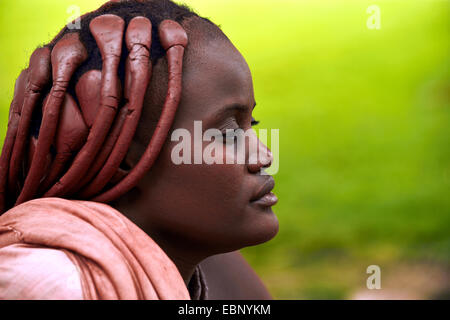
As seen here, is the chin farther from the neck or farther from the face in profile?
the neck

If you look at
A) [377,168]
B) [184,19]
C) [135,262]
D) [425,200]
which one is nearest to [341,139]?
[377,168]

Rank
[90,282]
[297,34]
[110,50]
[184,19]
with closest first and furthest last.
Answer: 1. [90,282]
2. [110,50]
3. [184,19]
4. [297,34]

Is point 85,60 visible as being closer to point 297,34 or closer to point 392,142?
point 297,34

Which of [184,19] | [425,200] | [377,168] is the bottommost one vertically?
[425,200]

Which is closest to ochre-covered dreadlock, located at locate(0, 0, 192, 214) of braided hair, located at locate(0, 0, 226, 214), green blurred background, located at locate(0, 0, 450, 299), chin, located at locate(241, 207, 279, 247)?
braided hair, located at locate(0, 0, 226, 214)

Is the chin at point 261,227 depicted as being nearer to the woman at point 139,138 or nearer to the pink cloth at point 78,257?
the woman at point 139,138

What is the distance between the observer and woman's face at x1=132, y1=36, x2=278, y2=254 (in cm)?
104

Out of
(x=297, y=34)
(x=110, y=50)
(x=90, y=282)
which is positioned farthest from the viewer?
(x=297, y=34)

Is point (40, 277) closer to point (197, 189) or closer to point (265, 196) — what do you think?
point (197, 189)

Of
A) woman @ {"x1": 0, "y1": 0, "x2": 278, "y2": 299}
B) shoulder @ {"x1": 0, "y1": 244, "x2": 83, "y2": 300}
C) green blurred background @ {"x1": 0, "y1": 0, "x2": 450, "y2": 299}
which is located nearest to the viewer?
shoulder @ {"x1": 0, "y1": 244, "x2": 83, "y2": 300}

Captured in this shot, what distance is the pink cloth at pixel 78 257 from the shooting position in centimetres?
83

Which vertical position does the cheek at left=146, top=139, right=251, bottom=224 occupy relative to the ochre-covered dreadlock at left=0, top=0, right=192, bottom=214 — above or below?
below

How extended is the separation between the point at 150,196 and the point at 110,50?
0.28m

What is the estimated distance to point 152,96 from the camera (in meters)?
1.04
